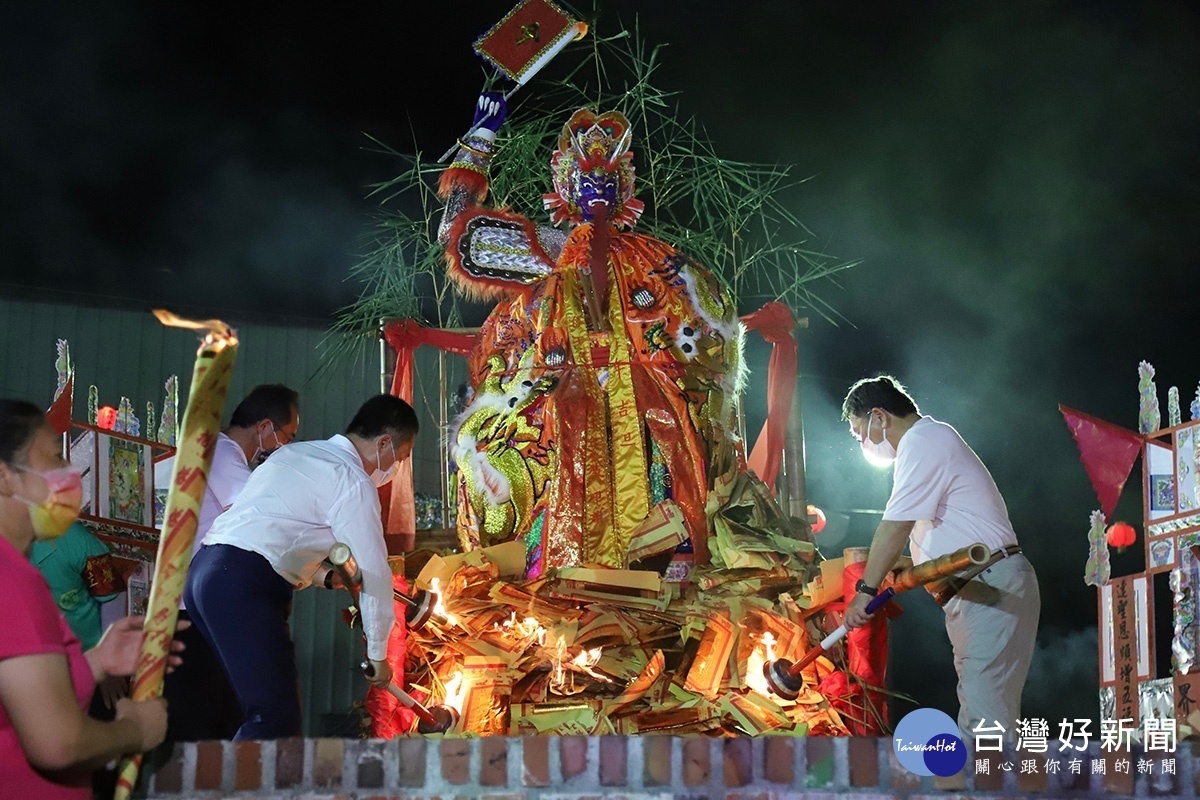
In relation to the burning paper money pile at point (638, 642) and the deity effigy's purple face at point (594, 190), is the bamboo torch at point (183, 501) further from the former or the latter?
the deity effigy's purple face at point (594, 190)

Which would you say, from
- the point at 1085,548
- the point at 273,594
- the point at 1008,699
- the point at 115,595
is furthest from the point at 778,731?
the point at 1085,548

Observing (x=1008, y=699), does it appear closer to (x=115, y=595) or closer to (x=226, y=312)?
(x=115, y=595)

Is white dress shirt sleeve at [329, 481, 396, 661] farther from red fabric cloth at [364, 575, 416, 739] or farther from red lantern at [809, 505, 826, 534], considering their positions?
red lantern at [809, 505, 826, 534]

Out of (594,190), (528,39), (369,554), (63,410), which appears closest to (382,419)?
(369,554)

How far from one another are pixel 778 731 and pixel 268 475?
6.15 ft

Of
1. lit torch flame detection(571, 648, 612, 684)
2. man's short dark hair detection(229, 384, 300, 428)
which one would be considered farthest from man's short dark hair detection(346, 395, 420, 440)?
lit torch flame detection(571, 648, 612, 684)

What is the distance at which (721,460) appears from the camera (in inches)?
197

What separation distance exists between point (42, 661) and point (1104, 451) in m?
5.09

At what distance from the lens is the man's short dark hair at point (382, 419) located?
3449 millimetres

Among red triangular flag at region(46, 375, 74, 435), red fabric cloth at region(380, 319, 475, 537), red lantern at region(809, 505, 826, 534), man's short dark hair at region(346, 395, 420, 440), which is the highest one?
red fabric cloth at region(380, 319, 475, 537)

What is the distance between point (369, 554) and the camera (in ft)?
10.1

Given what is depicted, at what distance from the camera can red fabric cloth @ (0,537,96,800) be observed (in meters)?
1.65

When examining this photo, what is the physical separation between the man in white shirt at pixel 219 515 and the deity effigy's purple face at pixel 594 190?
177 centimetres

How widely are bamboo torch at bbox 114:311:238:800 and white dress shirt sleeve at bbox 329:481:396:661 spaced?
1071 millimetres
